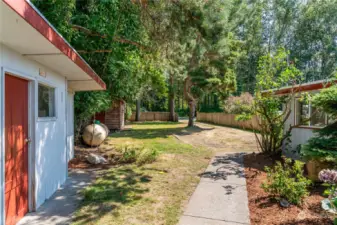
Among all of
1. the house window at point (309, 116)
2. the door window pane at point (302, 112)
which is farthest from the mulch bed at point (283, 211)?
the door window pane at point (302, 112)

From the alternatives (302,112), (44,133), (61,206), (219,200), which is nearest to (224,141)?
(302,112)

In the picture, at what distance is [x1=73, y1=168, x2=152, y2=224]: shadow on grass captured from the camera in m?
3.38

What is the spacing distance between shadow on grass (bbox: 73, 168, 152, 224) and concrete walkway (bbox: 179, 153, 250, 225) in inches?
39.3

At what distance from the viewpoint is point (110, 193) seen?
13.6ft

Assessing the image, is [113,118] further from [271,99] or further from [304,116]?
[304,116]

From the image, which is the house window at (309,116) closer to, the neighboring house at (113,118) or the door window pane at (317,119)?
the door window pane at (317,119)

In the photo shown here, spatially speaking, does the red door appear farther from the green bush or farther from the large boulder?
the large boulder

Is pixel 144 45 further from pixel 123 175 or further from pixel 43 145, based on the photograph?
pixel 43 145

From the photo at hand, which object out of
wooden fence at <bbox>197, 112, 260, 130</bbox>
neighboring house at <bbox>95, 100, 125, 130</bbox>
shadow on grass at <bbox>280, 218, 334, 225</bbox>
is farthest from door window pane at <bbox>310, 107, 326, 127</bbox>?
neighboring house at <bbox>95, 100, 125, 130</bbox>

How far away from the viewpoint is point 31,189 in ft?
10.9

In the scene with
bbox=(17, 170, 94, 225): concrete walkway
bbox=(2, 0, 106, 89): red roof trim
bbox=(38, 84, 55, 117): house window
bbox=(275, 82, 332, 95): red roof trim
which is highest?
bbox=(2, 0, 106, 89): red roof trim

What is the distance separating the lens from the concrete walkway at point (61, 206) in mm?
3105

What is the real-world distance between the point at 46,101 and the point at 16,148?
1.11 m

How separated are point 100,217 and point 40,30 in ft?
8.12
